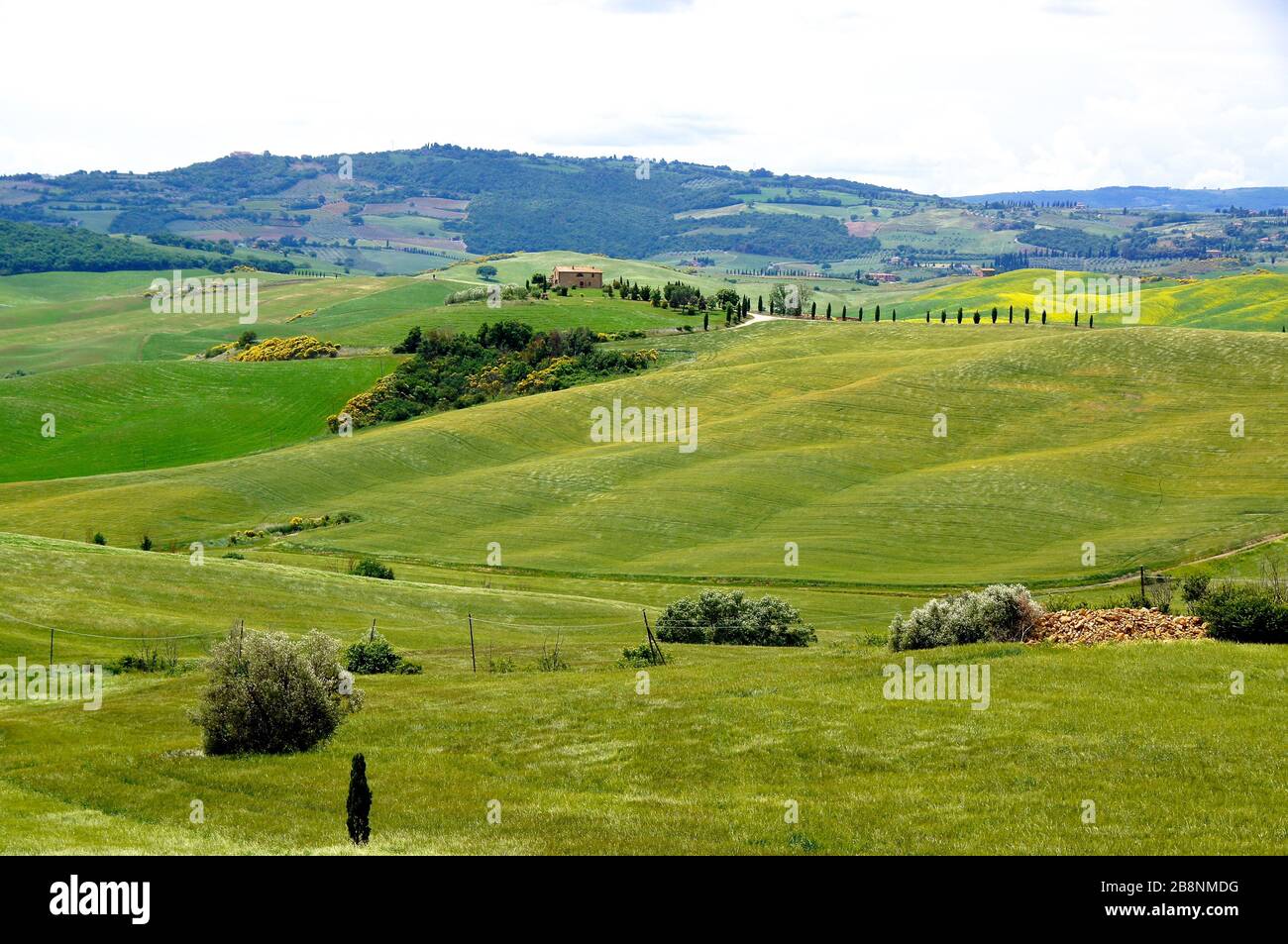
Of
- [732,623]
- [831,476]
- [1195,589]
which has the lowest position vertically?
[732,623]

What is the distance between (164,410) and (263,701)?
12503cm

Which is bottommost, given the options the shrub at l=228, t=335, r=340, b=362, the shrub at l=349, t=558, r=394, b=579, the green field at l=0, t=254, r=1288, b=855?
the shrub at l=349, t=558, r=394, b=579

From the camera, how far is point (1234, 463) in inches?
3952

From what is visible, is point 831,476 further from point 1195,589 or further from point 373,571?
point 1195,589

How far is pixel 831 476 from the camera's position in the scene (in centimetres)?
10469

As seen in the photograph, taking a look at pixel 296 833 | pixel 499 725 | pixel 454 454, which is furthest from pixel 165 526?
pixel 296 833

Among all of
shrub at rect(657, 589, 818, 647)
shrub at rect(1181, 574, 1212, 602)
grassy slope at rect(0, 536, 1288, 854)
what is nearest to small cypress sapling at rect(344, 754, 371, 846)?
grassy slope at rect(0, 536, 1288, 854)

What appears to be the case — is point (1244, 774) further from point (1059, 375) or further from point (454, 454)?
point (1059, 375)

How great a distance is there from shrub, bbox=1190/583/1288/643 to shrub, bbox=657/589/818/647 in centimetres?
2012

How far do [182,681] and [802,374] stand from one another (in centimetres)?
10834

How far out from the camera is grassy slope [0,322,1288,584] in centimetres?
8500

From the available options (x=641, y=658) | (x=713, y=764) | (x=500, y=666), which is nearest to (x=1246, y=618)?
(x=713, y=764)

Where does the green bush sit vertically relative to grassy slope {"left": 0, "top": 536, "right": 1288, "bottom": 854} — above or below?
below

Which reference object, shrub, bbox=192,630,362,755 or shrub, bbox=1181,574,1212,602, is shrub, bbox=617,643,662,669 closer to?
shrub, bbox=192,630,362,755
